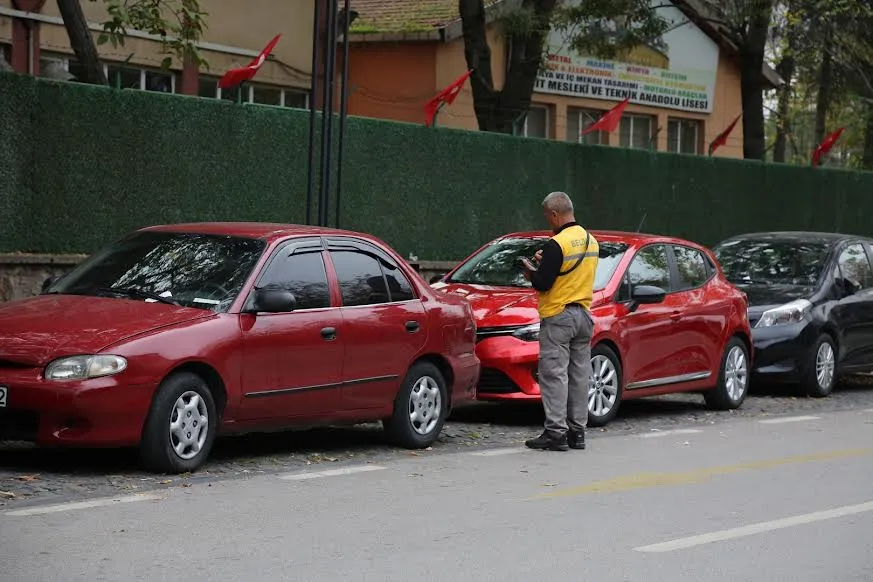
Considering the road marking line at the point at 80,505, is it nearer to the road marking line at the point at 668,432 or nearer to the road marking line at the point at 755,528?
the road marking line at the point at 755,528

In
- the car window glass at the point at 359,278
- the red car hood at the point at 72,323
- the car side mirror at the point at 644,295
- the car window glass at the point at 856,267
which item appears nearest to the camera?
the red car hood at the point at 72,323

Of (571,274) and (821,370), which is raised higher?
(571,274)

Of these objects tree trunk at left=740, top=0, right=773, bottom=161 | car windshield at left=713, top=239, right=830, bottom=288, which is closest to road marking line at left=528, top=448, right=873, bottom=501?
car windshield at left=713, top=239, right=830, bottom=288

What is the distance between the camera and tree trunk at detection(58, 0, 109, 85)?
1678 cm

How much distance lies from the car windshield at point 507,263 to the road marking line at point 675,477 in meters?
2.90

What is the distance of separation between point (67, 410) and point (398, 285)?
3.15 m

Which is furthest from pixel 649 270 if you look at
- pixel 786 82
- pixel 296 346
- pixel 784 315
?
pixel 786 82

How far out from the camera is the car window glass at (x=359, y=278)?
11258mm

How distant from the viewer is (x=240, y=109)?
709 inches

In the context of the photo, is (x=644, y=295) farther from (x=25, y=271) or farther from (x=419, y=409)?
(x=25, y=271)

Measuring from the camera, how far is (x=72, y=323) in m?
9.74

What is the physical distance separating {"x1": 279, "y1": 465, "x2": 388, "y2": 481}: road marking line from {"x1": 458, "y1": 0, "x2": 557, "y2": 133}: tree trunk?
12.6m

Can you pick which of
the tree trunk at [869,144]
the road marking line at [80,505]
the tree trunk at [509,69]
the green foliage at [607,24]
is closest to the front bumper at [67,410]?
the road marking line at [80,505]

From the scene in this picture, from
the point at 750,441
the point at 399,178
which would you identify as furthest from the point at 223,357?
the point at 399,178
